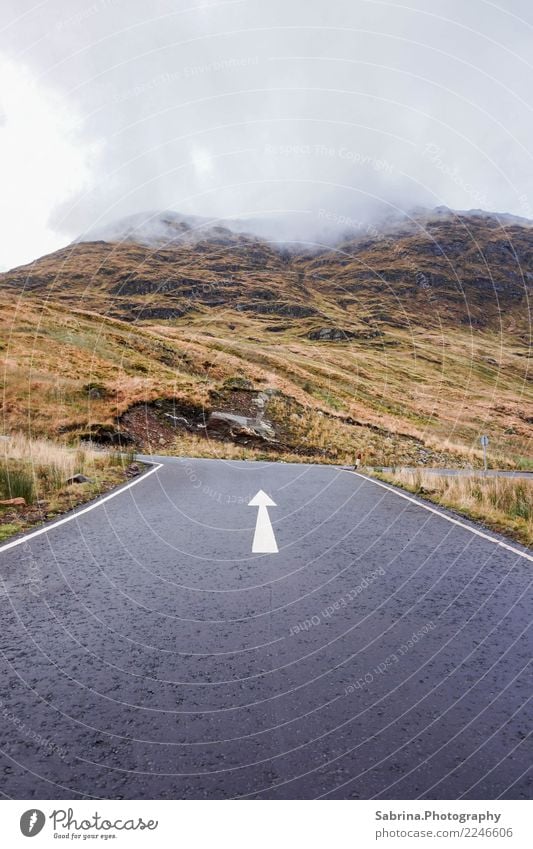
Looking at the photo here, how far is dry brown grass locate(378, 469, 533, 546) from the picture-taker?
8.18 m

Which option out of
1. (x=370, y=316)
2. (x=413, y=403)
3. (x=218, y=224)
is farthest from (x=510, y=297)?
(x=413, y=403)

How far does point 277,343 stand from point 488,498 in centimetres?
7149

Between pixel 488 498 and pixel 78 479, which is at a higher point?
pixel 488 498

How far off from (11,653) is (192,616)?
1296 mm

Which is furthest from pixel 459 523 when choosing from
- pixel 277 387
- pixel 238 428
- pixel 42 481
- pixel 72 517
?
pixel 277 387

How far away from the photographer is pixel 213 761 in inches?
90.7

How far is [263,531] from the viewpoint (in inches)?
289

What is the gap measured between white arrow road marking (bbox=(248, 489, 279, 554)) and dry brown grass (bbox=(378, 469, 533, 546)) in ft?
11.4

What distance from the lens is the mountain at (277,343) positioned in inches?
1159

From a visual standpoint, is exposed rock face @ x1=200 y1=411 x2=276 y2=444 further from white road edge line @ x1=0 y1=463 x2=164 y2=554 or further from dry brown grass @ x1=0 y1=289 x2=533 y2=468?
white road edge line @ x1=0 y1=463 x2=164 y2=554

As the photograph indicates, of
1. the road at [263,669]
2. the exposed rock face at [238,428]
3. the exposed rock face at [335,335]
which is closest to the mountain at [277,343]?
the exposed rock face at [238,428]

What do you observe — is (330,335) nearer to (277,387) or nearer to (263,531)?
(277,387)

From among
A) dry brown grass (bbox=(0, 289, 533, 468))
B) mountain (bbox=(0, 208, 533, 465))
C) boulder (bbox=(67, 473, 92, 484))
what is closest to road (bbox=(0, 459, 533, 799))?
boulder (bbox=(67, 473, 92, 484))

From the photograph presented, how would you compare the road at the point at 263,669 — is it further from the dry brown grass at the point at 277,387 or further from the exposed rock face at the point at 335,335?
the exposed rock face at the point at 335,335
